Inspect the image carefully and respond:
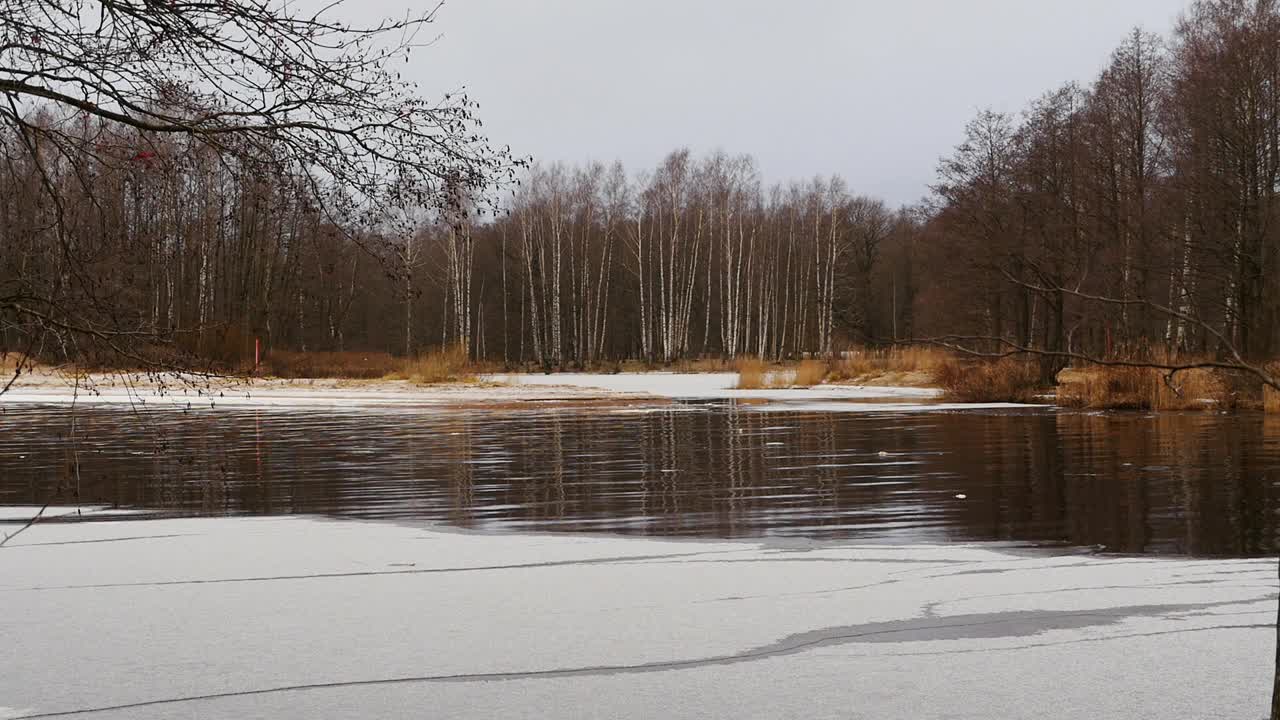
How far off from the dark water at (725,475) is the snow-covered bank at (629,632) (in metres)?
0.87

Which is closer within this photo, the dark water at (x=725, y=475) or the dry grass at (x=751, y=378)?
the dark water at (x=725, y=475)

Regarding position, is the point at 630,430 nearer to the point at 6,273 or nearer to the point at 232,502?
the point at 232,502

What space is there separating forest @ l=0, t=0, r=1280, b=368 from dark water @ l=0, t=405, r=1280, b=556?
1383mm

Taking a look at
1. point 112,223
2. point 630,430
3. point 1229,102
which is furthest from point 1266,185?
point 112,223

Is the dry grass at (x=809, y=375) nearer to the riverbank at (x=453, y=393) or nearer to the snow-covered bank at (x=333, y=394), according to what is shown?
the riverbank at (x=453, y=393)

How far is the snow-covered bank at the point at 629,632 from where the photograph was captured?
3.79 m

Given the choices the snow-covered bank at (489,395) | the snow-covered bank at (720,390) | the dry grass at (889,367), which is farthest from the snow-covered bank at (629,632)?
the dry grass at (889,367)

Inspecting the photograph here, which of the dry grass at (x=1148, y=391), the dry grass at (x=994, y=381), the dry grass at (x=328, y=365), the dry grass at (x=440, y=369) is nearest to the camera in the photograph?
the dry grass at (x=1148, y=391)

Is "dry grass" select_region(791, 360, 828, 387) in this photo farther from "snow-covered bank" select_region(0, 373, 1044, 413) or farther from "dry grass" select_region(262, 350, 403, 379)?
"dry grass" select_region(262, 350, 403, 379)

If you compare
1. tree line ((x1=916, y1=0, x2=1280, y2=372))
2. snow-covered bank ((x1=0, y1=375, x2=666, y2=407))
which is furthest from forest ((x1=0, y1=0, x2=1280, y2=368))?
snow-covered bank ((x1=0, y1=375, x2=666, y2=407))

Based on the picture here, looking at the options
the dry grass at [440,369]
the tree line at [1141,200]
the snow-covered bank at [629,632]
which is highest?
the tree line at [1141,200]

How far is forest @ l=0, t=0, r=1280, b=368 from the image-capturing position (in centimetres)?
584

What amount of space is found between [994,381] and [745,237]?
1736 inches

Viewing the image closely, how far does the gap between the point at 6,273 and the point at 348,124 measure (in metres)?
2.46
